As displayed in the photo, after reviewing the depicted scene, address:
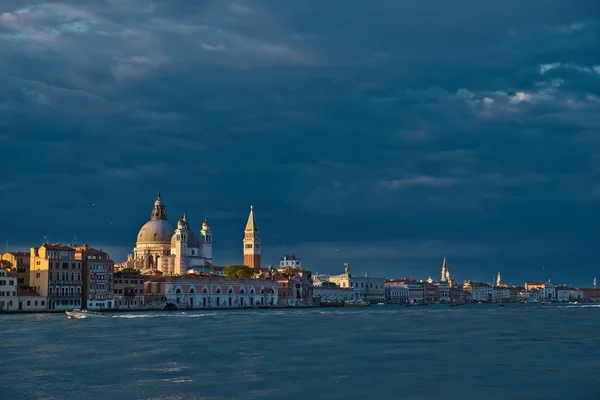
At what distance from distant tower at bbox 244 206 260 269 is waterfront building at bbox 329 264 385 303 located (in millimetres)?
38710

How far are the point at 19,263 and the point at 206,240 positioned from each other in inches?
2017

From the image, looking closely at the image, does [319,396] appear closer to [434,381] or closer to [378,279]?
[434,381]

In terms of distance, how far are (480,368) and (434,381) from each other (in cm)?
399

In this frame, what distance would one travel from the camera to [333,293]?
167m

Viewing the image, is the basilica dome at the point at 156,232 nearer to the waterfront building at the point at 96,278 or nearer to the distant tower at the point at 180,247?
the distant tower at the point at 180,247

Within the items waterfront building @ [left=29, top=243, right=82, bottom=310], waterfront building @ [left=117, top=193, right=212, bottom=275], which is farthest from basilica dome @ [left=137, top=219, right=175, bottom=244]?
waterfront building @ [left=29, top=243, right=82, bottom=310]

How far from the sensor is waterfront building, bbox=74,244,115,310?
93500mm

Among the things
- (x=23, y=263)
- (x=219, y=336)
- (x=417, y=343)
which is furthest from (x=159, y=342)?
(x=23, y=263)

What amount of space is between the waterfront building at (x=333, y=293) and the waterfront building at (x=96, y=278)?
6334 centimetres

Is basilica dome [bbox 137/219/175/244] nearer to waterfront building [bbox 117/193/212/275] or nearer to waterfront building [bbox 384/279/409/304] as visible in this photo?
waterfront building [bbox 117/193/212/275]

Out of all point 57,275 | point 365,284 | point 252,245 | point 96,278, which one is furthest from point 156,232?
point 365,284

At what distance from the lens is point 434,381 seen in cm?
2714

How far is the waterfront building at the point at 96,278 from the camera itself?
9350cm

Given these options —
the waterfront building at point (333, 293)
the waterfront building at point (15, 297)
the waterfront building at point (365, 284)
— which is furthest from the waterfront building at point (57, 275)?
the waterfront building at point (365, 284)
